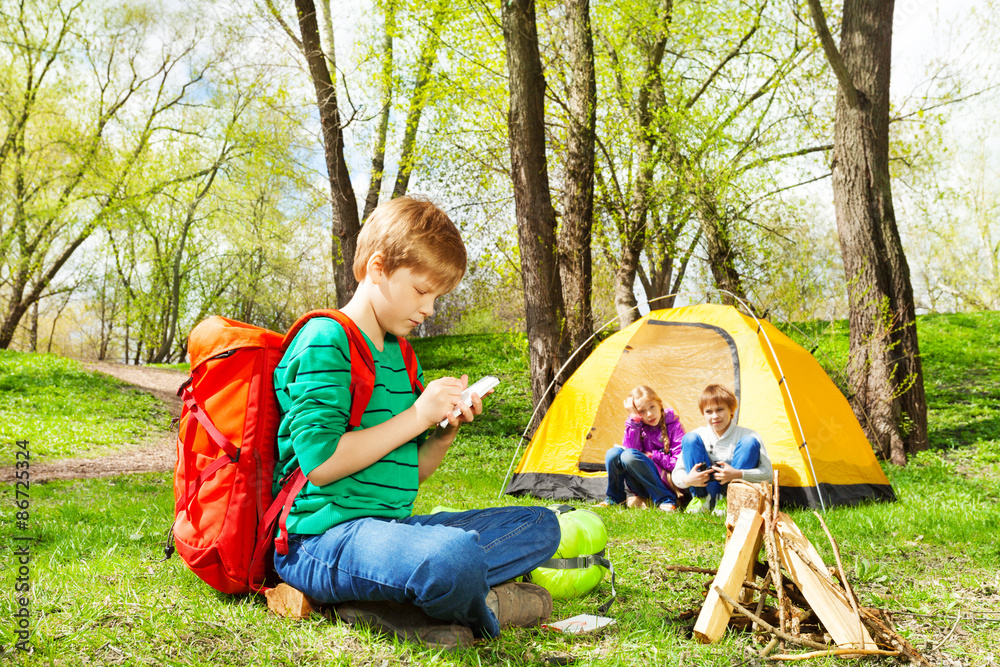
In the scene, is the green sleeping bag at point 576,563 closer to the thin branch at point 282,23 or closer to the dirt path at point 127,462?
the dirt path at point 127,462

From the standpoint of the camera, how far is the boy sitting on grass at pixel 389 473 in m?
1.83

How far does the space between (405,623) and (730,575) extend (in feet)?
3.53

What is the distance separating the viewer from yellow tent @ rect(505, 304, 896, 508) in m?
4.85

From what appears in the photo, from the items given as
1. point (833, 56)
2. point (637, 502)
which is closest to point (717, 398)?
point (637, 502)

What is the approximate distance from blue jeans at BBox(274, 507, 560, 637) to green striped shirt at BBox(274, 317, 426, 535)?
0.23ft

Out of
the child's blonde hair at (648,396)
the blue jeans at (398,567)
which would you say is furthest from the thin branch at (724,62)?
the blue jeans at (398,567)

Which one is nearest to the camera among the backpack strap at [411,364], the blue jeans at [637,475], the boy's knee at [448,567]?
the boy's knee at [448,567]

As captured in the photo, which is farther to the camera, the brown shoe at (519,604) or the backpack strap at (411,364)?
the backpack strap at (411,364)

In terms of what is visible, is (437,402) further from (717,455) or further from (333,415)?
(717,455)

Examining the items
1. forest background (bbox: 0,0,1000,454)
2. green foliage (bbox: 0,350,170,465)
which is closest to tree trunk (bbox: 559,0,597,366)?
forest background (bbox: 0,0,1000,454)

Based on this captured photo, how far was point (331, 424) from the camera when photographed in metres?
1.85

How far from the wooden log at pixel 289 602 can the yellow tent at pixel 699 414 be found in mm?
3413

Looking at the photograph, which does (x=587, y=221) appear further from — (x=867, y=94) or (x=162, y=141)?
(x=162, y=141)

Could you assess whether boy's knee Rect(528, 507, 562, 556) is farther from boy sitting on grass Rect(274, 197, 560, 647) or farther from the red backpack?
the red backpack
